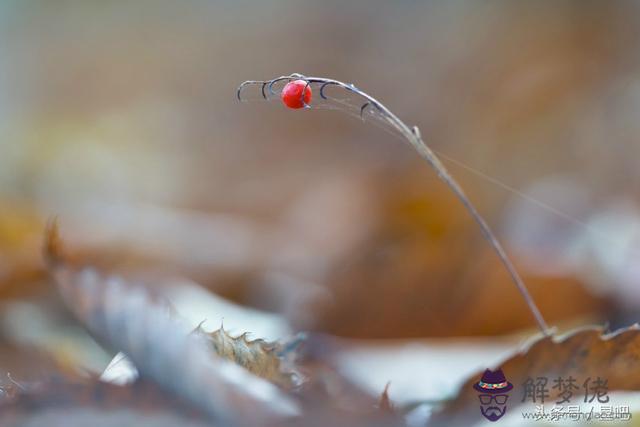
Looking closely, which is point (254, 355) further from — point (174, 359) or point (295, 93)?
point (295, 93)

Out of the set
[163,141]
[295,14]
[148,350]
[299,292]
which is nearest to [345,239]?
[299,292]

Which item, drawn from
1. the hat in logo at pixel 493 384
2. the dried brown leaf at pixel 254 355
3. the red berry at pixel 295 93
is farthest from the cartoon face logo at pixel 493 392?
the red berry at pixel 295 93

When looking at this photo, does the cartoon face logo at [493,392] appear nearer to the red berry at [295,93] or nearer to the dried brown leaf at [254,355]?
the dried brown leaf at [254,355]

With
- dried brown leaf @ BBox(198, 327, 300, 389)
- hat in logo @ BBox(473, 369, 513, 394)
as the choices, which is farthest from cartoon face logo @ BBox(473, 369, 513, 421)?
dried brown leaf @ BBox(198, 327, 300, 389)

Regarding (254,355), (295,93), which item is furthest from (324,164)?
(254,355)

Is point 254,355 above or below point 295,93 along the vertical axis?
below

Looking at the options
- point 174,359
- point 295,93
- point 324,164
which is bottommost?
point 174,359

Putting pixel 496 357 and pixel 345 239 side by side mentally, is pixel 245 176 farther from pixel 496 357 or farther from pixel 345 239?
pixel 496 357
